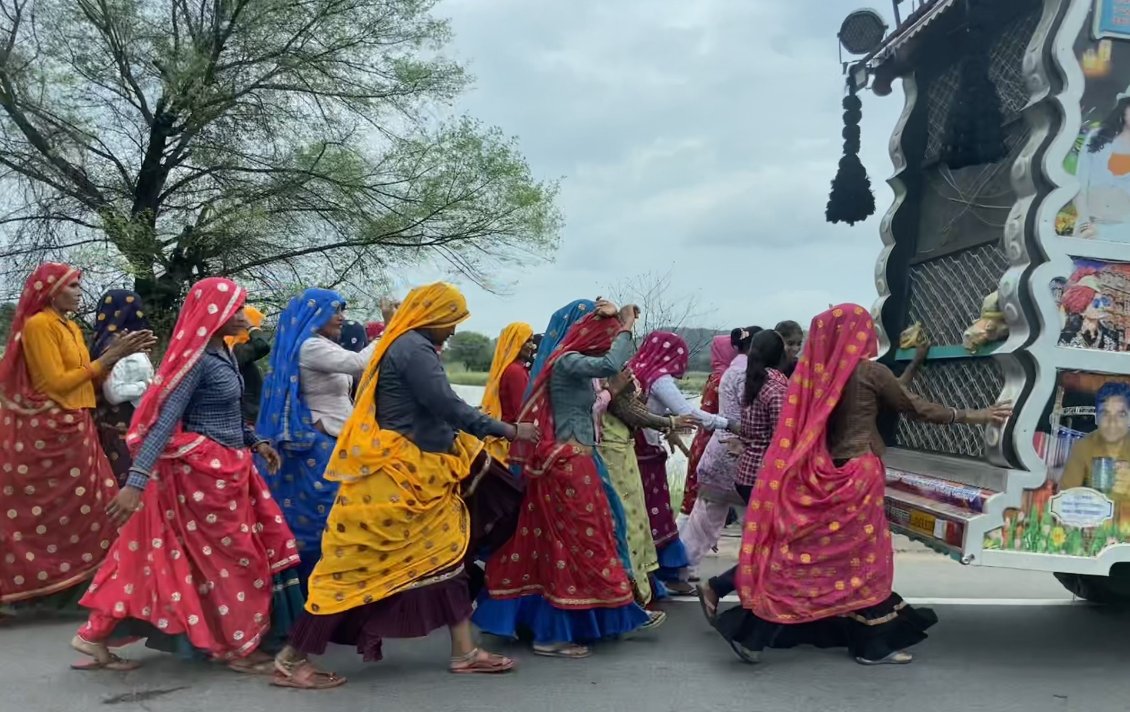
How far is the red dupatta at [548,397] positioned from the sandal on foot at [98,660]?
196cm

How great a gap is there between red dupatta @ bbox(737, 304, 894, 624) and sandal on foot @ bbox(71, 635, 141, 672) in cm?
277

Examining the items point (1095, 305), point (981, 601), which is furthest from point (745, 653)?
→ point (981, 601)

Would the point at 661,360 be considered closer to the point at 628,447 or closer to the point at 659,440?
the point at 659,440

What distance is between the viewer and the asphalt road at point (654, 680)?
151 inches

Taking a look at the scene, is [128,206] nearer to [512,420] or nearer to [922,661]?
[512,420]

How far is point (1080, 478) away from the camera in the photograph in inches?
156

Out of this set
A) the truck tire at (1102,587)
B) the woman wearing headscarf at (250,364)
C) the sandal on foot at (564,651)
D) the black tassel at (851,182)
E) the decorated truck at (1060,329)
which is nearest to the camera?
the decorated truck at (1060,329)

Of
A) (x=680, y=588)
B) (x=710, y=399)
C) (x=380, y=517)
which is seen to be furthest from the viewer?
(x=710, y=399)

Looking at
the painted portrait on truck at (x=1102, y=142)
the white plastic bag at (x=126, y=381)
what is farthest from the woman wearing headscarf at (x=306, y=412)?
the painted portrait on truck at (x=1102, y=142)

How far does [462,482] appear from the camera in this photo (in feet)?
14.0

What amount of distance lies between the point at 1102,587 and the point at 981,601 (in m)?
0.67

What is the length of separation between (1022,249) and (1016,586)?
10.8ft

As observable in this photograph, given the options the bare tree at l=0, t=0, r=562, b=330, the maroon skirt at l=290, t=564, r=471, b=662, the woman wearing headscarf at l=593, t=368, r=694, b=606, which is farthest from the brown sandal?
the bare tree at l=0, t=0, r=562, b=330

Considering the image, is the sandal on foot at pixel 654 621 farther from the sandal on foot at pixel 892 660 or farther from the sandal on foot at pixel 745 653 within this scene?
the sandal on foot at pixel 892 660
